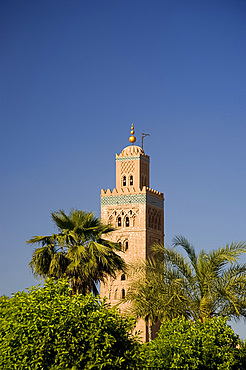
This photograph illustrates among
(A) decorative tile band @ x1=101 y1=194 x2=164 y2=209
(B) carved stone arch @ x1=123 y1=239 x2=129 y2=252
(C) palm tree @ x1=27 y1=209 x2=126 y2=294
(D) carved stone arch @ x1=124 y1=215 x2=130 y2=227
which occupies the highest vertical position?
(A) decorative tile band @ x1=101 y1=194 x2=164 y2=209

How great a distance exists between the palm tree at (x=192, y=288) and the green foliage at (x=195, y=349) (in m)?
2.37

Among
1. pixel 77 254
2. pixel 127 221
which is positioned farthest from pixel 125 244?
pixel 77 254

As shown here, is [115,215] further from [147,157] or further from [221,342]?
[221,342]

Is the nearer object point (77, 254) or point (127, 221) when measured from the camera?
point (77, 254)

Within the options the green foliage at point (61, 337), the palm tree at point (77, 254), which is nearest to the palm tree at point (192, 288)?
the palm tree at point (77, 254)

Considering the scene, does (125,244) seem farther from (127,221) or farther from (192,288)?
(192,288)

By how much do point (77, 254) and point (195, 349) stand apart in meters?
5.44

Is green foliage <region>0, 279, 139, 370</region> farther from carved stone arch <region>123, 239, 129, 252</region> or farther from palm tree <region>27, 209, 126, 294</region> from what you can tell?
carved stone arch <region>123, 239, 129, 252</region>

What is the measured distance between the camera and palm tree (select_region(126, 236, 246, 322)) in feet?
65.8

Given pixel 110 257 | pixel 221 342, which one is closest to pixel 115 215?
pixel 110 257

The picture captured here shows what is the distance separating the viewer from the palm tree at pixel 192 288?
20.1m

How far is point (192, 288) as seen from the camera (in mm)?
20453

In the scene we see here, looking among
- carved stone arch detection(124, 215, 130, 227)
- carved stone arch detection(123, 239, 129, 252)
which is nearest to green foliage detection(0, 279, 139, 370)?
carved stone arch detection(123, 239, 129, 252)

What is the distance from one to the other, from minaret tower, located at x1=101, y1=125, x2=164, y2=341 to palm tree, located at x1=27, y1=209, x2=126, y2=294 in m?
25.5
